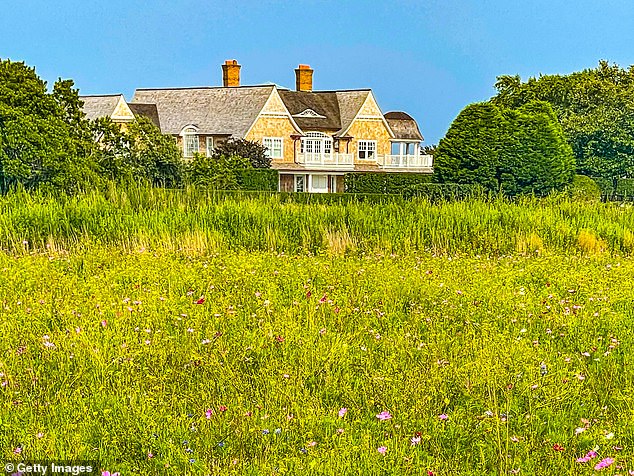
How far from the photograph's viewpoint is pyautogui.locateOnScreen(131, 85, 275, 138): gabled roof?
45156 mm

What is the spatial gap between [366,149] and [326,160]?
15.7 ft

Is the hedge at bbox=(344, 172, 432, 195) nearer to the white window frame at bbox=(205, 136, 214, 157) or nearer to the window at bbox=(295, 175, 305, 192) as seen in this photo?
the window at bbox=(295, 175, 305, 192)

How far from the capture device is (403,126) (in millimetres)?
53688

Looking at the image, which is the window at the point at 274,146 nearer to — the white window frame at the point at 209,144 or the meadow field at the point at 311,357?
the white window frame at the point at 209,144

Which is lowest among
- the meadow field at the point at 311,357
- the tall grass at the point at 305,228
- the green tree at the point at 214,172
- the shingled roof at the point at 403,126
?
the meadow field at the point at 311,357

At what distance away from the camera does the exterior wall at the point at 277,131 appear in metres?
44.6

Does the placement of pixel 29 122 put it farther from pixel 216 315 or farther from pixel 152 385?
pixel 152 385

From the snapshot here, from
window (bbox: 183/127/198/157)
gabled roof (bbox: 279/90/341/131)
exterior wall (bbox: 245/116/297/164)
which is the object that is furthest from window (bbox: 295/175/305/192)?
window (bbox: 183/127/198/157)

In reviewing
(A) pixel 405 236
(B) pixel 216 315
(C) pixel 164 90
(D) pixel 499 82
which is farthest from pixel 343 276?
(D) pixel 499 82

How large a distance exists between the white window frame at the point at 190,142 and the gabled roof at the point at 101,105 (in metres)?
4.18

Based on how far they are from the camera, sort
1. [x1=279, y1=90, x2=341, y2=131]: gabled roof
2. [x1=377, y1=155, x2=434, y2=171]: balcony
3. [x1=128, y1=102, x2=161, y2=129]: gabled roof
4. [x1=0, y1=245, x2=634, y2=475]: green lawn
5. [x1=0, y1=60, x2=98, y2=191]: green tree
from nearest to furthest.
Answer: [x1=0, y1=245, x2=634, y2=475]: green lawn
[x1=0, y1=60, x2=98, y2=191]: green tree
[x1=377, y1=155, x2=434, y2=171]: balcony
[x1=128, y1=102, x2=161, y2=129]: gabled roof
[x1=279, y1=90, x2=341, y2=131]: gabled roof

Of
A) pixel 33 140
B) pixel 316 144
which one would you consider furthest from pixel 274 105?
pixel 33 140

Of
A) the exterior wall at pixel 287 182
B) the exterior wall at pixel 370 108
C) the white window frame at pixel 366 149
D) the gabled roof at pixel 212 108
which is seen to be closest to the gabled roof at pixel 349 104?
the exterior wall at pixel 370 108

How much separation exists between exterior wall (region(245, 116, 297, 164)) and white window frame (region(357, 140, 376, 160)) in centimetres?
480
